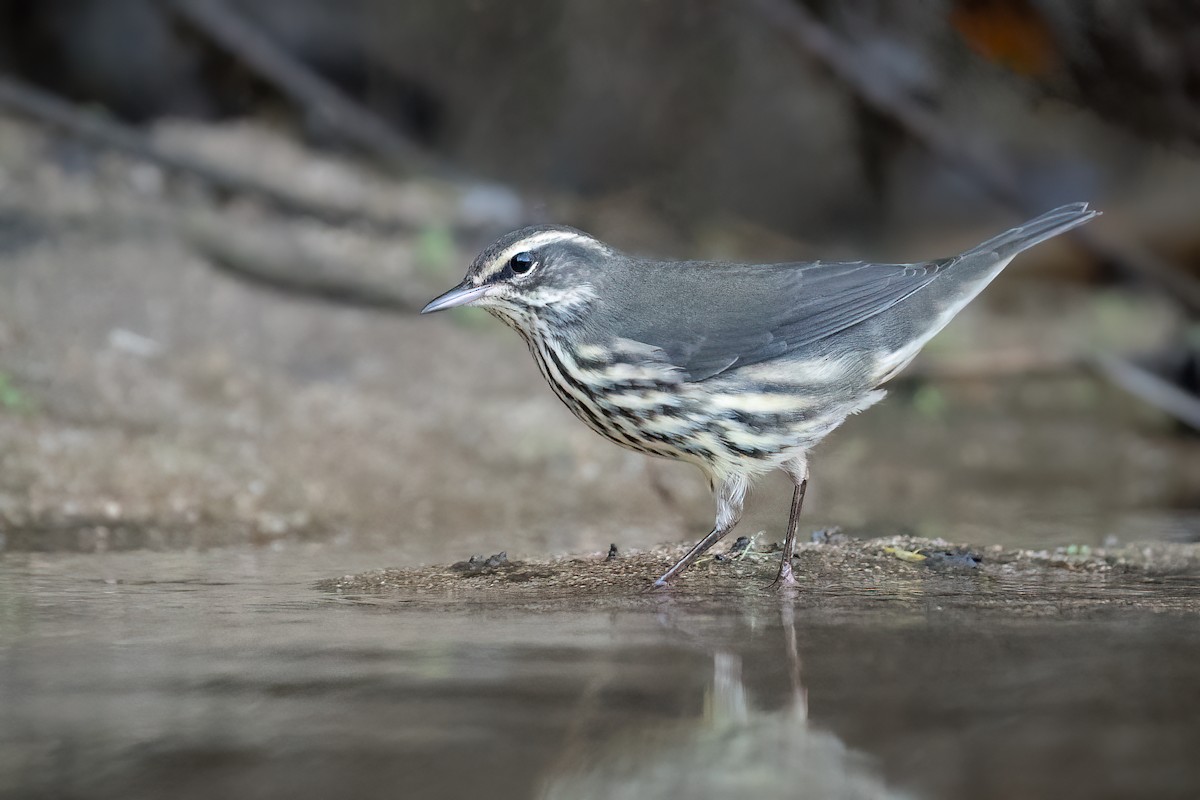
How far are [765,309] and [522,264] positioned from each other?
2.74 ft

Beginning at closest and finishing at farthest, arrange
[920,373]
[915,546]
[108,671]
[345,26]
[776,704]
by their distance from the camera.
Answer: [776,704]
[108,671]
[915,546]
[920,373]
[345,26]

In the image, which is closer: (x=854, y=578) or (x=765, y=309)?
(x=854, y=578)

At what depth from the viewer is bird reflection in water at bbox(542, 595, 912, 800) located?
1892mm

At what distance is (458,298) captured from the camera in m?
4.23

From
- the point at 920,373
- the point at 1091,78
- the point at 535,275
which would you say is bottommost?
the point at 535,275

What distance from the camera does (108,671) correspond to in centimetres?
255

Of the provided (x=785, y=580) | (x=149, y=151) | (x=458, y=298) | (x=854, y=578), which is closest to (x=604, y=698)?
(x=785, y=580)

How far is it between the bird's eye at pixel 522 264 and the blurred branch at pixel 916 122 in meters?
4.46

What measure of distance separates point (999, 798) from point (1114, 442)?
21.3 feet

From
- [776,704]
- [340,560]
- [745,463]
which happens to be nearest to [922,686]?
[776,704]

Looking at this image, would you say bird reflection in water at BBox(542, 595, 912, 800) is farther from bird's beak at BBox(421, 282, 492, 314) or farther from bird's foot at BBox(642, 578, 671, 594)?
bird's beak at BBox(421, 282, 492, 314)

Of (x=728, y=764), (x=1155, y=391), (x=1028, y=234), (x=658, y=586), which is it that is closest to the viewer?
(x=728, y=764)

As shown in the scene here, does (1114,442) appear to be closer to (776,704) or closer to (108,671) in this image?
(776,704)

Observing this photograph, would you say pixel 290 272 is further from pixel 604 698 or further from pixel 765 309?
pixel 604 698
